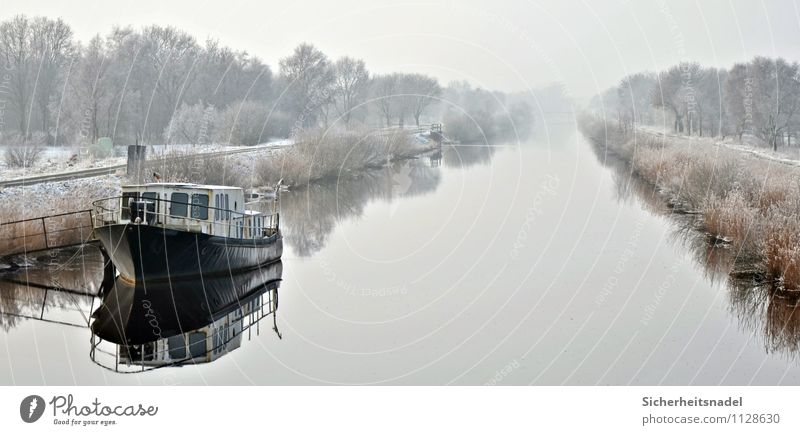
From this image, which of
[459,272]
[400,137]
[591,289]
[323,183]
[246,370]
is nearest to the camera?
[246,370]

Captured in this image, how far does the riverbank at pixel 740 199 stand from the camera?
18719mm

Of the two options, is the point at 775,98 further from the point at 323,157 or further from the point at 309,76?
the point at 309,76

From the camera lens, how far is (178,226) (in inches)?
803

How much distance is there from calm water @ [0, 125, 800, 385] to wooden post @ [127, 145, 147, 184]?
18.7ft

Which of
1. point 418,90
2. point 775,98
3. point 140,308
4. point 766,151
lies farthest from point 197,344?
point 418,90

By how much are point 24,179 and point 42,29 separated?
21.1 m

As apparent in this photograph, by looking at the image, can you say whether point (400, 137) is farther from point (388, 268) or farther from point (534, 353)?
point (534, 353)

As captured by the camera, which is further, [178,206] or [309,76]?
[309,76]

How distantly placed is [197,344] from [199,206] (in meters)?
5.87

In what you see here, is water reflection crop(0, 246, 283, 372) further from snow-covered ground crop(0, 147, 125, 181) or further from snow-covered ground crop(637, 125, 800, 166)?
snow-covered ground crop(637, 125, 800, 166)

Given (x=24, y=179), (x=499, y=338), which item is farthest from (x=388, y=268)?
(x=24, y=179)

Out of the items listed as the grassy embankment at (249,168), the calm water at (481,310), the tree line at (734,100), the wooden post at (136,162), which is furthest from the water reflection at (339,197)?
the tree line at (734,100)

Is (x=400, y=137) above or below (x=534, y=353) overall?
above

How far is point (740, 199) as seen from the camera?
22891 millimetres
